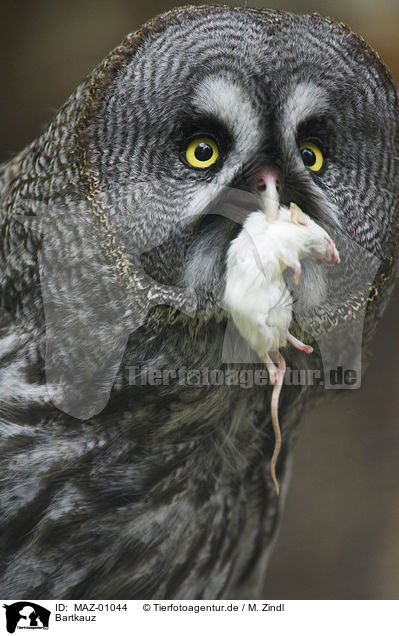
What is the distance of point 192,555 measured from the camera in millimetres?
1240

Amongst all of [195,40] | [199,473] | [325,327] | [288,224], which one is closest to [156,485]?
[199,473]

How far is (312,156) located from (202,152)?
0.67ft

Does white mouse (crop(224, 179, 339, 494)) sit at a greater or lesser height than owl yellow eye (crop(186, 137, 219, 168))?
lesser

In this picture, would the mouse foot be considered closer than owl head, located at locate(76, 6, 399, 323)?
No

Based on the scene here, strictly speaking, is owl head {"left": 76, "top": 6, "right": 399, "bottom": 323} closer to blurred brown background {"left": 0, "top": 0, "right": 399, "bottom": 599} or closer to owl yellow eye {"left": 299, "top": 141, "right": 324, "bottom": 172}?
owl yellow eye {"left": 299, "top": 141, "right": 324, "bottom": 172}

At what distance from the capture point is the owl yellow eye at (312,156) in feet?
3.42

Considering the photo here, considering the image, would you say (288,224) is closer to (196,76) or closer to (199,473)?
(196,76)

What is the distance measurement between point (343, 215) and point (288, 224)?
0.15 meters

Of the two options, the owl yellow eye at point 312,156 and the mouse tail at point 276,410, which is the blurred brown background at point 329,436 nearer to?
the mouse tail at point 276,410
